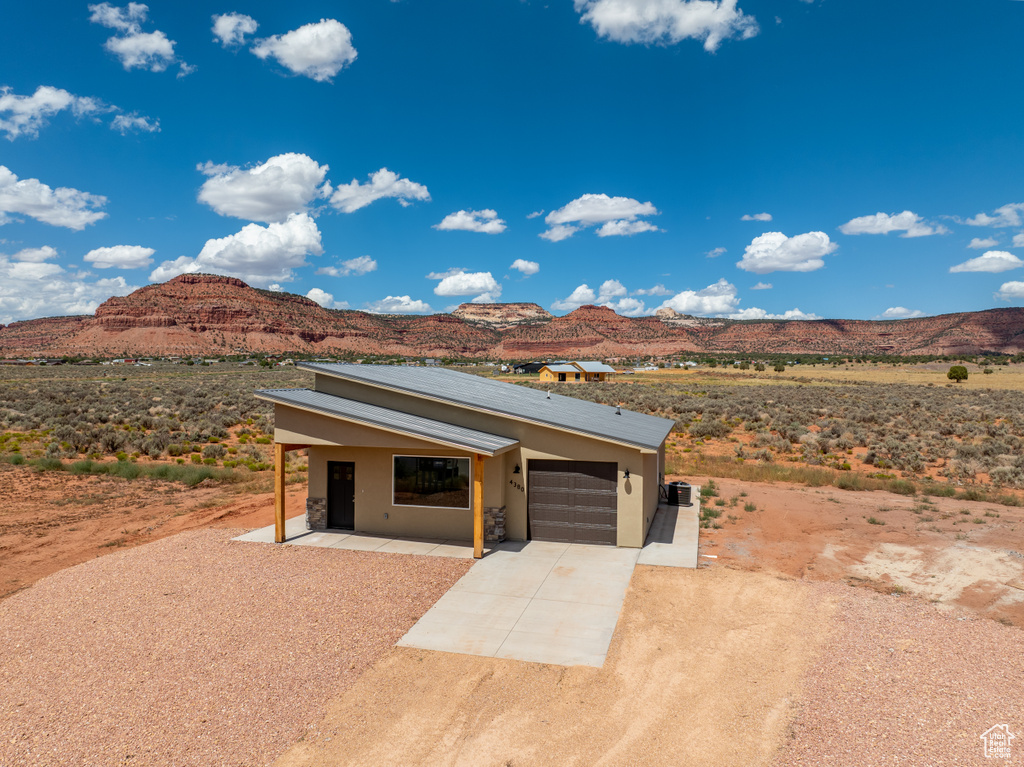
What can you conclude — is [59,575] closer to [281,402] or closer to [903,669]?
[281,402]

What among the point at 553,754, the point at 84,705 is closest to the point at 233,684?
the point at 84,705

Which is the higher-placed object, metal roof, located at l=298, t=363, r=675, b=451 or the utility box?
metal roof, located at l=298, t=363, r=675, b=451

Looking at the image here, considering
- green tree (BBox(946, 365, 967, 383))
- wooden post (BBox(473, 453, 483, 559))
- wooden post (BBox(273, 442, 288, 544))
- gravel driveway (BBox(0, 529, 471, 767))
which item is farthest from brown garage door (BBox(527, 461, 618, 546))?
green tree (BBox(946, 365, 967, 383))

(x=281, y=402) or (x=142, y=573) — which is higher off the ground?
(x=281, y=402)

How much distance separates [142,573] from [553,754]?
29.7 ft

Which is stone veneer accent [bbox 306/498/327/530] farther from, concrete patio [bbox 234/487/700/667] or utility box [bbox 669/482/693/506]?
utility box [bbox 669/482/693/506]

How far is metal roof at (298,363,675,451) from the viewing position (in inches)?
509

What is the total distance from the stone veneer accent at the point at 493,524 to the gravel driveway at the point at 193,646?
134 centimetres

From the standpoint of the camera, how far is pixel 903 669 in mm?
7504

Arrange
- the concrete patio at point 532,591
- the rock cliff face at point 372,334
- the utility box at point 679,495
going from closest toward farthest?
the concrete patio at point 532,591 → the utility box at point 679,495 → the rock cliff face at point 372,334

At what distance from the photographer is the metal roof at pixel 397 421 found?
11.8 metres

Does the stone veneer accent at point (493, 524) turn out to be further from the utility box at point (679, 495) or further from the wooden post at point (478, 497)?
the utility box at point (679, 495)

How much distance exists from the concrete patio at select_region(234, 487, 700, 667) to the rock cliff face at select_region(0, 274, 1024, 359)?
150428 millimetres

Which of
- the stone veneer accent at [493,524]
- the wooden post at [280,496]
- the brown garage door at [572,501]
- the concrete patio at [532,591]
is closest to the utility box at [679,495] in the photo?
the concrete patio at [532,591]
